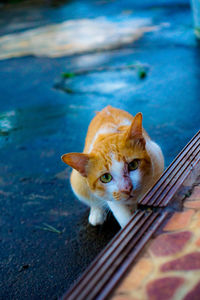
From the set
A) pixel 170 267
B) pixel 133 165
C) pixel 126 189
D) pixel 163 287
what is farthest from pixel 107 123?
pixel 163 287

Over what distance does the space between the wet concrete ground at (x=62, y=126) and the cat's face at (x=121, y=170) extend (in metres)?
0.65

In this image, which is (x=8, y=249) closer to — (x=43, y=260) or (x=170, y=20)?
(x=43, y=260)

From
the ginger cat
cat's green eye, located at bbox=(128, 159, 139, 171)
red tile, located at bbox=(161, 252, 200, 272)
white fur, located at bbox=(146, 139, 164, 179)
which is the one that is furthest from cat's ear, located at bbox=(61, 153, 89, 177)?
red tile, located at bbox=(161, 252, 200, 272)

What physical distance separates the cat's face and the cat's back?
0.46 m

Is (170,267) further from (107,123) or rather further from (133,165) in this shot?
(107,123)

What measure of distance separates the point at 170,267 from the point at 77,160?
1068 mm

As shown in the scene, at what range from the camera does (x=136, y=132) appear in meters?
2.42

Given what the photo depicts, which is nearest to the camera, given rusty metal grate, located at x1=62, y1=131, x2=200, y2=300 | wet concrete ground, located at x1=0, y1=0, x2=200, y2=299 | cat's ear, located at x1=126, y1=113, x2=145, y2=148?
rusty metal grate, located at x1=62, y1=131, x2=200, y2=300

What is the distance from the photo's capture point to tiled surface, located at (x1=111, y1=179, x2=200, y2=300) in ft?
4.68

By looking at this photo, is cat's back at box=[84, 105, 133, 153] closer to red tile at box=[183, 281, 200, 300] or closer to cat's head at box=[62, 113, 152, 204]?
cat's head at box=[62, 113, 152, 204]

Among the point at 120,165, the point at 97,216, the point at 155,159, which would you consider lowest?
the point at 97,216

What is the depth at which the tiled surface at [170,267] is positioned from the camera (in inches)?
56.2

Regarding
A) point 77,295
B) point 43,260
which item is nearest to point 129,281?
point 77,295

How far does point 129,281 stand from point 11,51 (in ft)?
27.9
